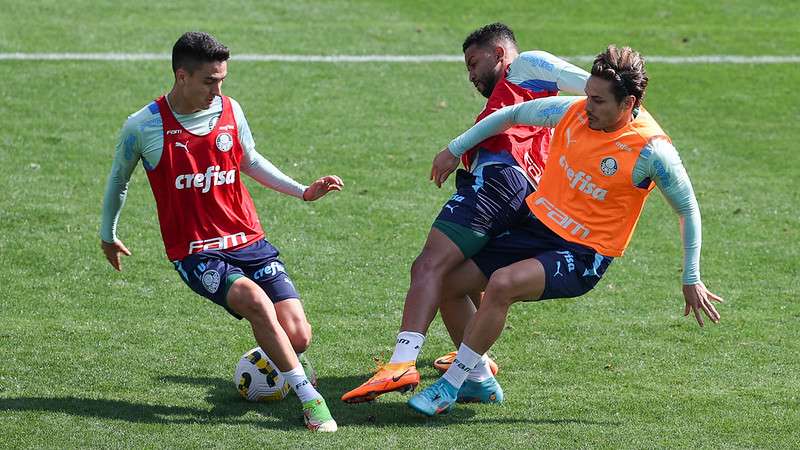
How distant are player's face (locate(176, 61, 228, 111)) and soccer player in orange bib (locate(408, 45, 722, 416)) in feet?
4.27

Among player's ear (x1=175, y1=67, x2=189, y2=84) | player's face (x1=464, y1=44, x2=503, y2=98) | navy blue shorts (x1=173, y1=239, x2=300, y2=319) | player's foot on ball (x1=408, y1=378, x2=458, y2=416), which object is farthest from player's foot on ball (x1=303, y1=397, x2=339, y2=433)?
player's face (x1=464, y1=44, x2=503, y2=98)

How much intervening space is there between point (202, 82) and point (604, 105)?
7.05 ft

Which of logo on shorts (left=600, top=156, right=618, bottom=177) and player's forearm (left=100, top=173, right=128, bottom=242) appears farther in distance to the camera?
player's forearm (left=100, top=173, right=128, bottom=242)

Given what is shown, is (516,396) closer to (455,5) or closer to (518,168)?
(518,168)

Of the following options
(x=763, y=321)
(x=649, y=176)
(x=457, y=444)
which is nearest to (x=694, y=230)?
(x=649, y=176)

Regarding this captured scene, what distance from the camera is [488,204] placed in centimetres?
723

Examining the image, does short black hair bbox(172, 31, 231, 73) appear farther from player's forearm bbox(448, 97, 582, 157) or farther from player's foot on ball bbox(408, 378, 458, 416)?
player's foot on ball bbox(408, 378, 458, 416)

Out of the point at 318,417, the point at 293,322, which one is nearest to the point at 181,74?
the point at 293,322

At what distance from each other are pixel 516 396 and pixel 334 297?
218 centimetres

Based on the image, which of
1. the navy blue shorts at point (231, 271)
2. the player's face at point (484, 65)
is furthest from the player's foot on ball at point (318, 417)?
the player's face at point (484, 65)

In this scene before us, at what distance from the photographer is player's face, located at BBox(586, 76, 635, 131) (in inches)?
263

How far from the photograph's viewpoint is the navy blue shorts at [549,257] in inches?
270

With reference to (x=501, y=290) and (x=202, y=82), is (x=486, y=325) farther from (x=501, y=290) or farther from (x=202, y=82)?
(x=202, y=82)

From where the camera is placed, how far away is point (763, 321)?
8.89m
